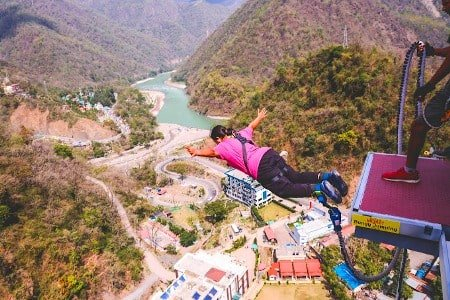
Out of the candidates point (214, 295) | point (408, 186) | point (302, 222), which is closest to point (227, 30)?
point (302, 222)

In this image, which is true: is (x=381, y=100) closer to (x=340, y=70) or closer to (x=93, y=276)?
(x=340, y=70)

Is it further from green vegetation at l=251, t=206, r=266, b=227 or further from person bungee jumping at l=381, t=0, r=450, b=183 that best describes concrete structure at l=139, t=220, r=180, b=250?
person bungee jumping at l=381, t=0, r=450, b=183

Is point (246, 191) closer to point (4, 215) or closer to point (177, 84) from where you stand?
point (4, 215)

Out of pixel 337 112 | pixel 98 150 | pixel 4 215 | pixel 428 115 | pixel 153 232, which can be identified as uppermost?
pixel 428 115

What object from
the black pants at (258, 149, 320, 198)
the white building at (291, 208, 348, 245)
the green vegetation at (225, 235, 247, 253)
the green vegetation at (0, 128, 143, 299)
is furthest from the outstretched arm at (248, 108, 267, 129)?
the green vegetation at (225, 235, 247, 253)

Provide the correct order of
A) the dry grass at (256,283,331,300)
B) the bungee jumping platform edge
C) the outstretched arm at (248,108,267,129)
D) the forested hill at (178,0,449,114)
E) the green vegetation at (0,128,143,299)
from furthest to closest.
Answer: the forested hill at (178,0,449,114) < the dry grass at (256,283,331,300) < the green vegetation at (0,128,143,299) < the outstretched arm at (248,108,267,129) < the bungee jumping platform edge

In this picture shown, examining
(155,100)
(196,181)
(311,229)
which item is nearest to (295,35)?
(155,100)

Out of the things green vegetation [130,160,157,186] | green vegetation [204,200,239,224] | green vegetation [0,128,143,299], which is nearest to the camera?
green vegetation [0,128,143,299]
